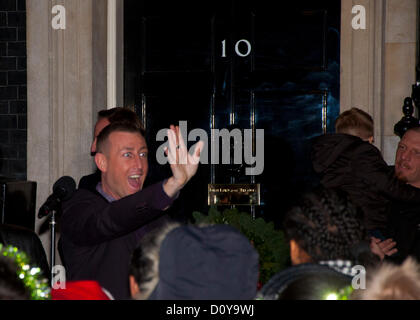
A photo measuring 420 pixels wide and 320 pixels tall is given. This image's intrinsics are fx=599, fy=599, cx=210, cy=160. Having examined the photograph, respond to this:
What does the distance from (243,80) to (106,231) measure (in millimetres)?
3864

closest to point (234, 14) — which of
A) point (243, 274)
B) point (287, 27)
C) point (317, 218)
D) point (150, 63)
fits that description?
point (287, 27)

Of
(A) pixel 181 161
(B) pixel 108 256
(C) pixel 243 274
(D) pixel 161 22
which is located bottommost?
(B) pixel 108 256

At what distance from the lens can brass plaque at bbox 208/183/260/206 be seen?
632cm

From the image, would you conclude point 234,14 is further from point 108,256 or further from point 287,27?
point 108,256

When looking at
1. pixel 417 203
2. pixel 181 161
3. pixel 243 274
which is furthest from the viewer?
pixel 417 203

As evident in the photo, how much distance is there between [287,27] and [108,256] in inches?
156

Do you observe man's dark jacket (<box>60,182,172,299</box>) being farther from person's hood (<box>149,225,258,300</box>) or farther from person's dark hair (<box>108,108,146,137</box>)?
person's dark hair (<box>108,108,146,137</box>)

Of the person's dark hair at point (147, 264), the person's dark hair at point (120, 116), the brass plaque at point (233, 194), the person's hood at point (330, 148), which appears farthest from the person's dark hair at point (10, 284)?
the brass plaque at point (233, 194)

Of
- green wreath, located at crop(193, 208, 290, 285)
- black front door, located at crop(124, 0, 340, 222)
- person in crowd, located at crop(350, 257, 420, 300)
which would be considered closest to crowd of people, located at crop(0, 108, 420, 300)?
person in crowd, located at crop(350, 257, 420, 300)

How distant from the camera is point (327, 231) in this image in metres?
2.21

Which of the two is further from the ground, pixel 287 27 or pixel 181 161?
pixel 287 27

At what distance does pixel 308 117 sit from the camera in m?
6.30

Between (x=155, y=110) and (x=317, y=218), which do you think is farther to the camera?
(x=155, y=110)

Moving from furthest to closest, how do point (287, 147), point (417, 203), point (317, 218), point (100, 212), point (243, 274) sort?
1. point (287, 147)
2. point (417, 203)
3. point (100, 212)
4. point (317, 218)
5. point (243, 274)
